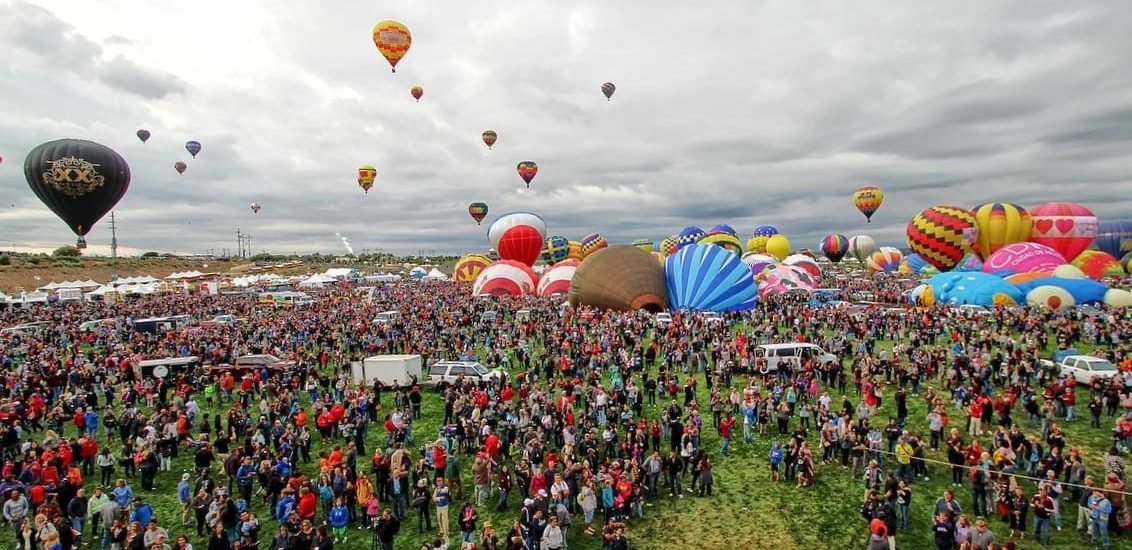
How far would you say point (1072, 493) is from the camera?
11.4 m

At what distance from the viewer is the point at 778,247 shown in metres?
83.0

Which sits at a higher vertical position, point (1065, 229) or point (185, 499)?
point (1065, 229)

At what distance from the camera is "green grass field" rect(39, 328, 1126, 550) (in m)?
10.8

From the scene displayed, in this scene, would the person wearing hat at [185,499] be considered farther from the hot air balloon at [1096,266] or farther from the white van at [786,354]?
the hot air balloon at [1096,266]

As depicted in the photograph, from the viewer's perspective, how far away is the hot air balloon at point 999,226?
47938 mm

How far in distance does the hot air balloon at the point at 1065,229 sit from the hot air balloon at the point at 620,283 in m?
33.2

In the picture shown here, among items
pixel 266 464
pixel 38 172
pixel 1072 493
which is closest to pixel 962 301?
pixel 1072 493

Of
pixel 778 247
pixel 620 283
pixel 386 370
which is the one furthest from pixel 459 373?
pixel 778 247

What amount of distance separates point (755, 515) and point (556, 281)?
35.1 meters

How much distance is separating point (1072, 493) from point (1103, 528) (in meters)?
1.56

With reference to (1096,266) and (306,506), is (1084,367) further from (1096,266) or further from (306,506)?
(1096,266)

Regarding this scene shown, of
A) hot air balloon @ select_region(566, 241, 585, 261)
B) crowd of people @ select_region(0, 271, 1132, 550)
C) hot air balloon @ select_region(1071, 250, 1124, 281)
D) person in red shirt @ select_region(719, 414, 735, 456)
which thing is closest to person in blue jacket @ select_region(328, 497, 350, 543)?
crowd of people @ select_region(0, 271, 1132, 550)

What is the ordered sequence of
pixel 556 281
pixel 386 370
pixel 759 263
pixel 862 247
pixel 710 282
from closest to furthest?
1. pixel 386 370
2. pixel 710 282
3. pixel 556 281
4. pixel 759 263
5. pixel 862 247

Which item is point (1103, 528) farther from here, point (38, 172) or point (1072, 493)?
point (38, 172)
